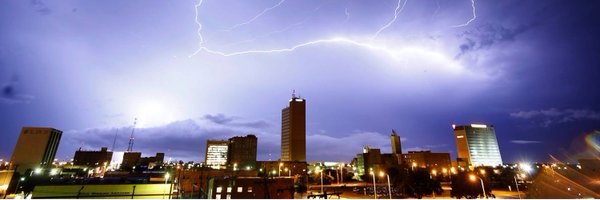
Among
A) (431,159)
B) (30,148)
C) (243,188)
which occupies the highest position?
(431,159)

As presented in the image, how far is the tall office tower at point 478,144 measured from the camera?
553ft

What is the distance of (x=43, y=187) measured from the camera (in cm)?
2917

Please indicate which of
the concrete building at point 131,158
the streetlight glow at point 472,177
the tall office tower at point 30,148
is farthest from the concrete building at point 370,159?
the tall office tower at point 30,148

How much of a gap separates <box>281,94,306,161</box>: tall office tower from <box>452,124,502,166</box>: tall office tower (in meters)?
95.8

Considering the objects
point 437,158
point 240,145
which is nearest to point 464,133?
point 437,158

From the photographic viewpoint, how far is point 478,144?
17262cm

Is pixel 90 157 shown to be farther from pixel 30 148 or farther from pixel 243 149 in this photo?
pixel 243 149

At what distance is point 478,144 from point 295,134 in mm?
111370

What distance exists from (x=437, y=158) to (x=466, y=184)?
330ft

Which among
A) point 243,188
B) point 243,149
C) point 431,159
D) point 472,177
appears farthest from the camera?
point 243,149

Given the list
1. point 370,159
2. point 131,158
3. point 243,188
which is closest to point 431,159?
point 370,159

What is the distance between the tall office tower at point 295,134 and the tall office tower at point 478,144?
95.8m

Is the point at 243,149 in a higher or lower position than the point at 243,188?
higher

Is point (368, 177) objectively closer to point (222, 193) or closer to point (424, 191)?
point (424, 191)
